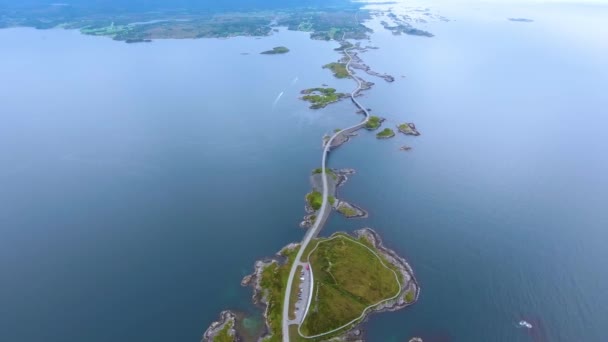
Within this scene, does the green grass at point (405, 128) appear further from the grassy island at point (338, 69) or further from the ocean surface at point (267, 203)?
the grassy island at point (338, 69)

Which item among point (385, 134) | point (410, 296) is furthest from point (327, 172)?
point (410, 296)

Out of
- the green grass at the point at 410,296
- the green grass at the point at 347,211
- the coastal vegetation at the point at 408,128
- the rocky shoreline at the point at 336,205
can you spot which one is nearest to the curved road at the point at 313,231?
the rocky shoreline at the point at 336,205

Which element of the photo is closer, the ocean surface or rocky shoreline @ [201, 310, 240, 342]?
rocky shoreline @ [201, 310, 240, 342]

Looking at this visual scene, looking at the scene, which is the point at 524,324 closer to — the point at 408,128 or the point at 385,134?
the point at 385,134

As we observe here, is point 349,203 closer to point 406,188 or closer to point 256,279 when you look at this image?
point 406,188

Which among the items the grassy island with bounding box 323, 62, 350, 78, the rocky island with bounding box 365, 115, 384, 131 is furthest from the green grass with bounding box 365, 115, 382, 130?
the grassy island with bounding box 323, 62, 350, 78

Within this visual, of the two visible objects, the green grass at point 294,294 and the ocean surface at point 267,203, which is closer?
the green grass at point 294,294

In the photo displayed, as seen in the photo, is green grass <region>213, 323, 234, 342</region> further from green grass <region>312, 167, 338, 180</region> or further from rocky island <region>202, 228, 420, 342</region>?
A: green grass <region>312, 167, 338, 180</region>
